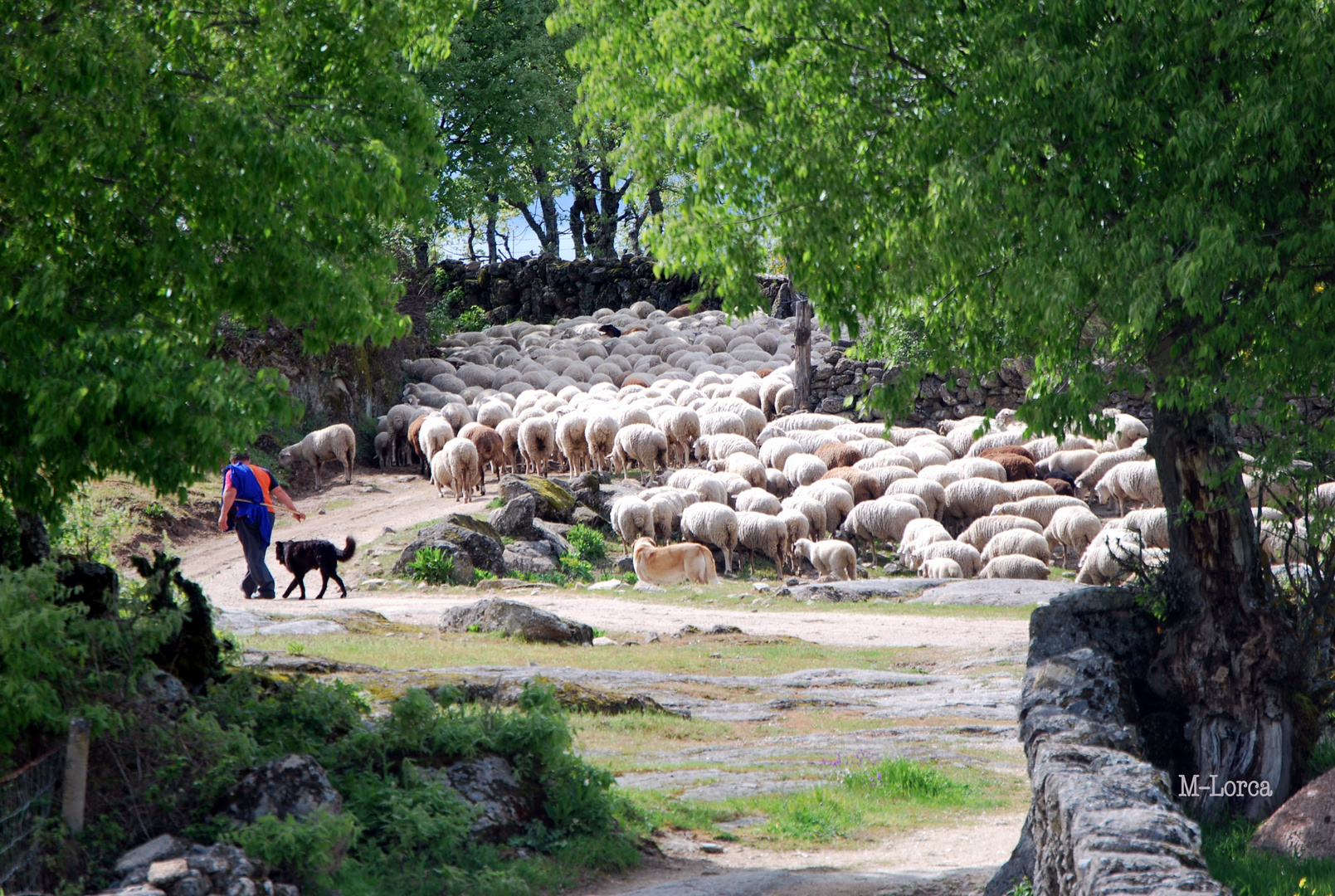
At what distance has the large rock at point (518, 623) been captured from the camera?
15156 millimetres

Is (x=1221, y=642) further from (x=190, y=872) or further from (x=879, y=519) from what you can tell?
(x=879, y=519)

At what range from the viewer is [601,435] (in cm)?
3306

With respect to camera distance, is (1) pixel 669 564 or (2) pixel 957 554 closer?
(1) pixel 669 564

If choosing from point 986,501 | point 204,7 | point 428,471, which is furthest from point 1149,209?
point 428,471

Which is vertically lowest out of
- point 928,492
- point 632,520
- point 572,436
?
point 632,520

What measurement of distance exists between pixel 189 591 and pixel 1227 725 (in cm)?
782

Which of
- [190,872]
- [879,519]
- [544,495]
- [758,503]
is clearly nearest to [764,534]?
[758,503]

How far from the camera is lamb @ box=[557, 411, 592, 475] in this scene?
3331cm

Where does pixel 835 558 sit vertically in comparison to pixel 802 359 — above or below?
below

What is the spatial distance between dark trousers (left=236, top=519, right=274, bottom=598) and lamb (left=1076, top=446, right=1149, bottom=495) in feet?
70.3

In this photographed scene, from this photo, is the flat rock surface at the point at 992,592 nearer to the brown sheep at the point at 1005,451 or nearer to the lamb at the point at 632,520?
the lamb at the point at 632,520

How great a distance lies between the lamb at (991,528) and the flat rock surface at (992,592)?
3753 millimetres

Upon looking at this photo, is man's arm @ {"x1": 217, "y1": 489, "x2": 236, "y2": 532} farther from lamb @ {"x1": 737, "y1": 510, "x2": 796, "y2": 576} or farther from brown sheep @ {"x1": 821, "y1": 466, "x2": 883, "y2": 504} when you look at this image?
brown sheep @ {"x1": 821, "y1": 466, "x2": 883, "y2": 504}

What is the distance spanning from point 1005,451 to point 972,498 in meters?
4.05
